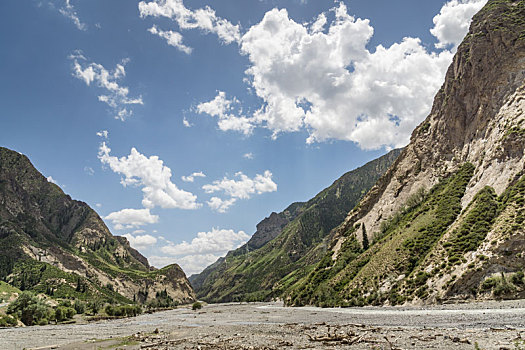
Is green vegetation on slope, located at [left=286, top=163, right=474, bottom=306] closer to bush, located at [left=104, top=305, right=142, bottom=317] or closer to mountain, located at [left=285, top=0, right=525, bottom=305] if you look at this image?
mountain, located at [left=285, top=0, right=525, bottom=305]

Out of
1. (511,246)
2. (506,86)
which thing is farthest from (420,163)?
(511,246)

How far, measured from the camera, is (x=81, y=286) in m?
189

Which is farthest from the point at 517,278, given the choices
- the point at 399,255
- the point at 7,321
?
the point at 7,321

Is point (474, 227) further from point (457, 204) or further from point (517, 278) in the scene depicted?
point (457, 204)

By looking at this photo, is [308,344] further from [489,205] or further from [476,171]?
[476,171]

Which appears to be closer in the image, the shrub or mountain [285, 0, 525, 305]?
the shrub

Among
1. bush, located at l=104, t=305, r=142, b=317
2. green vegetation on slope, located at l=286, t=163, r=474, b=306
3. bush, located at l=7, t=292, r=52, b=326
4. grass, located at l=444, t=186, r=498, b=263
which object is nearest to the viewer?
grass, located at l=444, t=186, r=498, b=263

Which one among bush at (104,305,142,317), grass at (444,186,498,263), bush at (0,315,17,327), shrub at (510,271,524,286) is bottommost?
bush at (104,305,142,317)

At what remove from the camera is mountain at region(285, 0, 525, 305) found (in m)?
51.0

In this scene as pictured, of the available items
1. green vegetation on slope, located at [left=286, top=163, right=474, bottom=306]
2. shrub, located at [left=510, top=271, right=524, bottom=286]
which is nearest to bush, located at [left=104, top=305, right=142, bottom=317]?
green vegetation on slope, located at [left=286, top=163, right=474, bottom=306]

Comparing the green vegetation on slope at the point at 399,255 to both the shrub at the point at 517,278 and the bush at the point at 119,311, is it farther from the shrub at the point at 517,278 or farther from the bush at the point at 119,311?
the bush at the point at 119,311

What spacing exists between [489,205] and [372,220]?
184ft

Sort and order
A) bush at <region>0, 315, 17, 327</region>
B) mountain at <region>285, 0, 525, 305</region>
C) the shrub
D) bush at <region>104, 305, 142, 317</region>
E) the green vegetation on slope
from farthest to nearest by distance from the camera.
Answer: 1. bush at <region>104, 305, 142, 317</region>
2. the green vegetation on slope
3. bush at <region>0, 315, 17, 327</region>
4. mountain at <region>285, 0, 525, 305</region>
5. the shrub

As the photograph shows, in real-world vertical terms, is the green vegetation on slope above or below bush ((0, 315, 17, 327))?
above
